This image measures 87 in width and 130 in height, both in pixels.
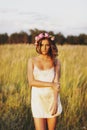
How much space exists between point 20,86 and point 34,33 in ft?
1.74

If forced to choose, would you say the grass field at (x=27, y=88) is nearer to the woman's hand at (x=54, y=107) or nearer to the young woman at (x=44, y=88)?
the young woman at (x=44, y=88)

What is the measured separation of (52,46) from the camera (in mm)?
3963

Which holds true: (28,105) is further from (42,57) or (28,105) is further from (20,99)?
(42,57)

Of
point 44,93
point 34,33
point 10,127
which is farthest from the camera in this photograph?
point 34,33

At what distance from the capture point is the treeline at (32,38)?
4.64 m

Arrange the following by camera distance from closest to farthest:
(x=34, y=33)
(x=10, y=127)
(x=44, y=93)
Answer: (x=44, y=93) < (x=10, y=127) < (x=34, y=33)

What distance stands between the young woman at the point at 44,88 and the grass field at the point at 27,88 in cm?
44

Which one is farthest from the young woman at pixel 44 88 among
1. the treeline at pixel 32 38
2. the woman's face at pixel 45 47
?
the treeline at pixel 32 38

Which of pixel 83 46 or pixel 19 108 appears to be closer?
pixel 19 108

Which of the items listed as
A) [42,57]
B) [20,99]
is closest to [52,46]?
[42,57]

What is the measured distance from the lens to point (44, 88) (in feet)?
12.7

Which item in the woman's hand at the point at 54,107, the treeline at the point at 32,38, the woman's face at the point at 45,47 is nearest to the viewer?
the woman's hand at the point at 54,107

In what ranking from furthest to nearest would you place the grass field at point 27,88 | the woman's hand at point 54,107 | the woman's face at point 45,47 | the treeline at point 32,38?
the treeline at point 32,38 < the grass field at point 27,88 < the woman's face at point 45,47 < the woman's hand at point 54,107

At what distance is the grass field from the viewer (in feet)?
14.1
